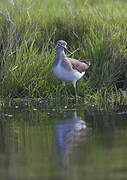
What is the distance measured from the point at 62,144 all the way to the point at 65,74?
320cm

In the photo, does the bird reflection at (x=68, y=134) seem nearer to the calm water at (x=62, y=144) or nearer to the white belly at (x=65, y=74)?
the calm water at (x=62, y=144)

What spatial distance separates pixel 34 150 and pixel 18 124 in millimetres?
1722

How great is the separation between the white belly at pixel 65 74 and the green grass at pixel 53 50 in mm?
325

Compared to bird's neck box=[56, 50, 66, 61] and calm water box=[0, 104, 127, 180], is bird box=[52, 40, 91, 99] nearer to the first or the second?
bird's neck box=[56, 50, 66, 61]

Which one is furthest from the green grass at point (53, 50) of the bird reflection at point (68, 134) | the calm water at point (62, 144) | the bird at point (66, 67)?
the bird reflection at point (68, 134)

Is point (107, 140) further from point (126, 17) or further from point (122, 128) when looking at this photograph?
point (126, 17)

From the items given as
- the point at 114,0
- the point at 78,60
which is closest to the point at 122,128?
the point at 78,60

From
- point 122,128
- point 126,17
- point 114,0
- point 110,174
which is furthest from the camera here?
point 114,0

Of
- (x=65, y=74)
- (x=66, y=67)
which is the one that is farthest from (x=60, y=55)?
(x=65, y=74)

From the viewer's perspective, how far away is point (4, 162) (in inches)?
315

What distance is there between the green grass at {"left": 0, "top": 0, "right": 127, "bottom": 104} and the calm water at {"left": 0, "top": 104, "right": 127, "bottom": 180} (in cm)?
58

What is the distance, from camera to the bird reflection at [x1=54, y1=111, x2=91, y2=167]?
8.37m

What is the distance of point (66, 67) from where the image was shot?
39.4 feet

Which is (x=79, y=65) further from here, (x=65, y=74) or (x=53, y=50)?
(x=53, y=50)
